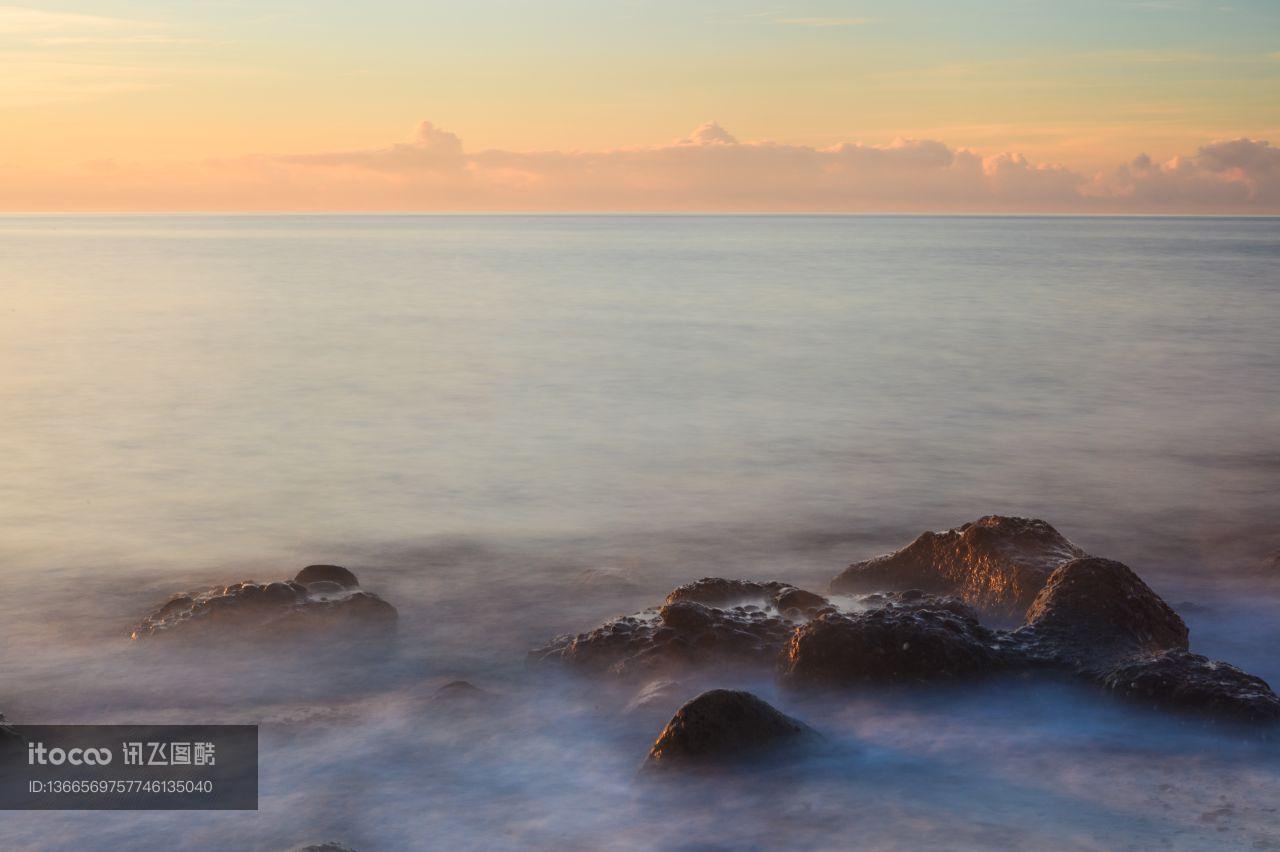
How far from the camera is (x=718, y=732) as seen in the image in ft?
18.9

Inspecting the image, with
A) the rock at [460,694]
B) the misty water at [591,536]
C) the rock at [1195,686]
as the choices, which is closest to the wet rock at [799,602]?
the misty water at [591,536]

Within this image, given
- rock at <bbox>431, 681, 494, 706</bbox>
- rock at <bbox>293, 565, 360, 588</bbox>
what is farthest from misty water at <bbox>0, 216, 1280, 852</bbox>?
rock at <bbox>293, 565, 360, 588</bbox>

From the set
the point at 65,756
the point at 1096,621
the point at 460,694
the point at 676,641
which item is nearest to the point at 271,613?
the point at 460,694

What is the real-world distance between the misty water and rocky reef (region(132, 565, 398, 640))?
170 millimetres

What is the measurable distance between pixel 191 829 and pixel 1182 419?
14.1 m

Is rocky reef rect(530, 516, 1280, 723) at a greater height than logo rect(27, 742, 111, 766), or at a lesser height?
greater

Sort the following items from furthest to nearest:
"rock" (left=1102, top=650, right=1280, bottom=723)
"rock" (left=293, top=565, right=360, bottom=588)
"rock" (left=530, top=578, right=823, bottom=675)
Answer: "rock" (left=293, top=565, right=360, bottom=588)
"rock" (left=530, top=578, right=823, bottom=675)
"rock" (left=1102, top=650, right=1280, bottom=723)

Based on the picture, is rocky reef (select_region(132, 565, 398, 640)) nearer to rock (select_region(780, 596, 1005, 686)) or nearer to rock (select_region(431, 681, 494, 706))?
rock (select_region(431, 681, 494, 706))

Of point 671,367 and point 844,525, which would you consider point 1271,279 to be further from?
point 844,525

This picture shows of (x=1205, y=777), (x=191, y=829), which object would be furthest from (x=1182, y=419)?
(x=191, y=829)

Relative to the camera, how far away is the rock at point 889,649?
21.3 ft

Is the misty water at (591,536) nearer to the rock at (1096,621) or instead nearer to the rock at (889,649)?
the rock at (889,649)

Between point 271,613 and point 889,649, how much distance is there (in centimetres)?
386

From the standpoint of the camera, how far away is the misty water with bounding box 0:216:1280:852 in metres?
5.53
